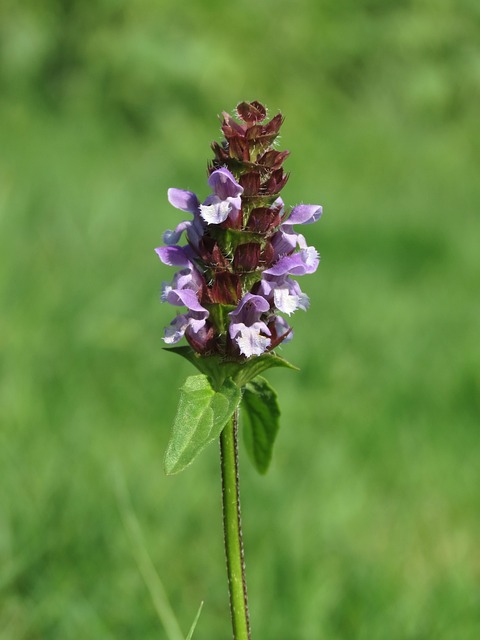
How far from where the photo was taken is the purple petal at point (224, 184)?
96 cm

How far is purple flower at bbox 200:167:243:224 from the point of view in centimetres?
96

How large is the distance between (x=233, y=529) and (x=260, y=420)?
18 centimetres

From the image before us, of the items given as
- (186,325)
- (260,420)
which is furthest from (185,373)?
(186,325)

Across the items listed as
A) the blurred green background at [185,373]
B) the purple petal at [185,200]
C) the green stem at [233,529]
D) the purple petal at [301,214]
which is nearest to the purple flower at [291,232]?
the purple petal at [301,214]

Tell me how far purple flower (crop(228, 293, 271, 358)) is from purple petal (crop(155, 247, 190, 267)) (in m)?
0.10

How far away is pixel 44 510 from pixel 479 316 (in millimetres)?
3564

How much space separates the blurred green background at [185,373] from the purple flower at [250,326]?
0.95 metres

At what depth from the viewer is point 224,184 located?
963 millimetres

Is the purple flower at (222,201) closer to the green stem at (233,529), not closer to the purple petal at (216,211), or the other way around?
the purple petal at (216,211)

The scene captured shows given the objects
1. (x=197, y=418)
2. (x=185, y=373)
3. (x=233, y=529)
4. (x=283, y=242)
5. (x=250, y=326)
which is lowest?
(x=233, y=529)

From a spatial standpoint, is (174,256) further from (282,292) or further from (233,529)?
(233,529)

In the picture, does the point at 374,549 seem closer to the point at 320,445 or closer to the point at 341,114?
the point at 320,445

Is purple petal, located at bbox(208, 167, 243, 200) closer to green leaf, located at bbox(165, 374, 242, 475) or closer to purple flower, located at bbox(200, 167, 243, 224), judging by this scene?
purple flower, located at bbox(200, 167, 243, 224)

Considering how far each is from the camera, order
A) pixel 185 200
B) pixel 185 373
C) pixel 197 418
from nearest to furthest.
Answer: pixel 197 418, pixel 185 200, pixel 185 373
